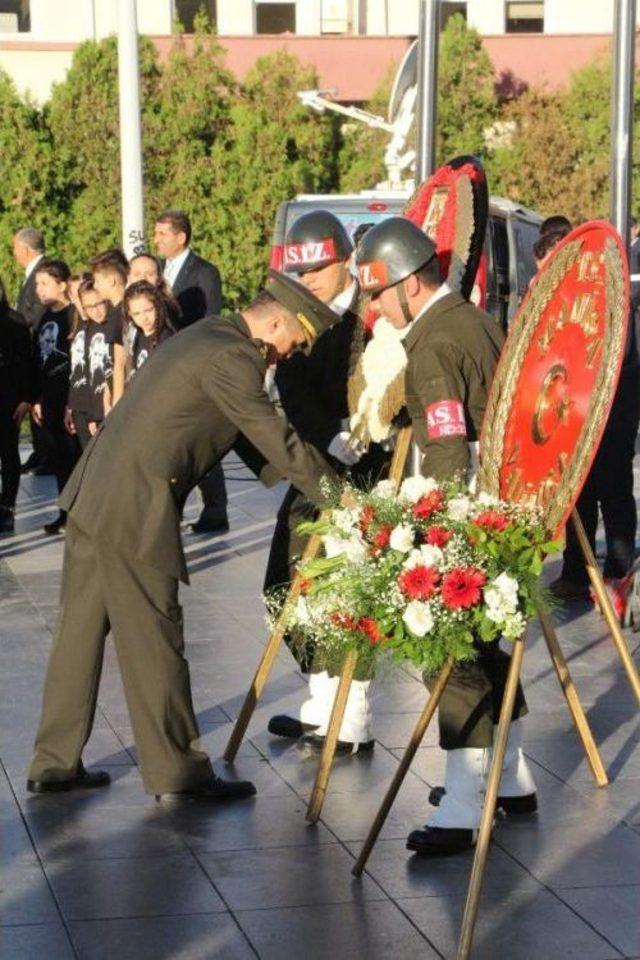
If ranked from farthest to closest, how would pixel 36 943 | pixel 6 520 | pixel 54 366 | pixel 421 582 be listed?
1. pixel 54 366
2. pixel 6 520
3. pixel 421 582
4. pixel 36 943

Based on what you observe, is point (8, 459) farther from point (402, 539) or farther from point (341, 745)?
point (402, 539)

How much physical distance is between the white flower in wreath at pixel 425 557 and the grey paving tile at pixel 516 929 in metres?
0.96

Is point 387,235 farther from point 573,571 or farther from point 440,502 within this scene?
point 573,571

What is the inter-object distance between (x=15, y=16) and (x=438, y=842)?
32567 mm

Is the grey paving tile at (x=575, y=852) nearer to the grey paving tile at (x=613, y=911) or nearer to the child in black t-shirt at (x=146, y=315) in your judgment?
the grey paving tile at (x=613, y=911)

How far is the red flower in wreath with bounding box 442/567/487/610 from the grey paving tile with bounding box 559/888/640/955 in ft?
2.93

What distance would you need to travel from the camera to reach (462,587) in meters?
5.18

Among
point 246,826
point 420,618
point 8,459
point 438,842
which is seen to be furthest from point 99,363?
point 420,618

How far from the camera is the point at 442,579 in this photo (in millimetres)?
5207

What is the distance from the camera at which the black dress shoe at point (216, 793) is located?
6.34m

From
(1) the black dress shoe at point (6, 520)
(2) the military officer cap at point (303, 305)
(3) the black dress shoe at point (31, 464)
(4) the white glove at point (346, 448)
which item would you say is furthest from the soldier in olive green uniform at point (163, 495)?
(3) the black dress shoe at point (31, 464)

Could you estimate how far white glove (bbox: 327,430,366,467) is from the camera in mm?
6734

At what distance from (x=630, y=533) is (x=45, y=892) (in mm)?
4983

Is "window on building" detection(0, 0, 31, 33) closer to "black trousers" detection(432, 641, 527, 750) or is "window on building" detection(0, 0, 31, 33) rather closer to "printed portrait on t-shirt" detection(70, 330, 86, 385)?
"printed portrait on t-shirt" detection(70, 330, 86, 385)
